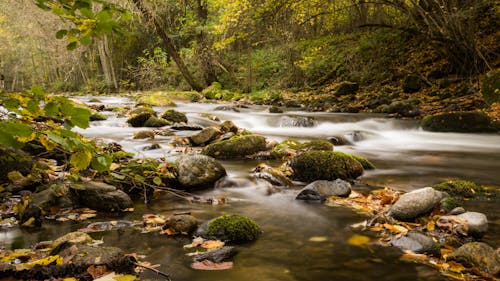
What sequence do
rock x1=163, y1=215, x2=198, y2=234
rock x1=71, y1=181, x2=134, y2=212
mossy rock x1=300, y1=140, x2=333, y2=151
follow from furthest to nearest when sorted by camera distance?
mossy rock x1=300, y1=140, x2=333, y2=151 → rock x1=71, y1=181, x2=134, y2=212 → rock x1=163, y1=215, x2=198, y2=234

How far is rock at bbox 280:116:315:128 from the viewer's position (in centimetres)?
1157

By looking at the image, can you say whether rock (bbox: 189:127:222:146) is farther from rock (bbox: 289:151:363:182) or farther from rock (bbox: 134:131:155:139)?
rock (bbox: 289:151:363:182)

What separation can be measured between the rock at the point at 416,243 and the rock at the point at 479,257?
0.19 meters

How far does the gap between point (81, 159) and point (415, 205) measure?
3055mm

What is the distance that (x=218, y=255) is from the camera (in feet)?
9.72

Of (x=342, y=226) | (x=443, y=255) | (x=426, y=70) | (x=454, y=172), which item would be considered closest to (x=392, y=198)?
(x=342, y=226)

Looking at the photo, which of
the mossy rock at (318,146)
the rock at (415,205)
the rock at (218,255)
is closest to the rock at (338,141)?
the mossy rock at (318,146)

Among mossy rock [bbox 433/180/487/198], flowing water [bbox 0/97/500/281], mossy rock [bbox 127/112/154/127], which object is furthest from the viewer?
mossy rock [bbox 127/112/154/127]

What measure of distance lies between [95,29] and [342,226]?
2893 mm

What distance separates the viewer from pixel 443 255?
293 centimetres

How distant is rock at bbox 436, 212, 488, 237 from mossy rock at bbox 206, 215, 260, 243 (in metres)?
1.64

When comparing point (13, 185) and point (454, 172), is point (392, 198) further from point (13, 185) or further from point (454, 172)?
point (13, 185)

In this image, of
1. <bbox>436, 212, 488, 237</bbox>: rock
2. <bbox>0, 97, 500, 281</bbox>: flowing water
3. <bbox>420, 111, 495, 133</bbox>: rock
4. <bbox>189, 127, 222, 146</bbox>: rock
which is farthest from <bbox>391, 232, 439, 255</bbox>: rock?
<bbox>420, 111, 495, 133</bbox>: rock

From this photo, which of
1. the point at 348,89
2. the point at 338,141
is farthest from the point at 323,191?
the point at 348,89
